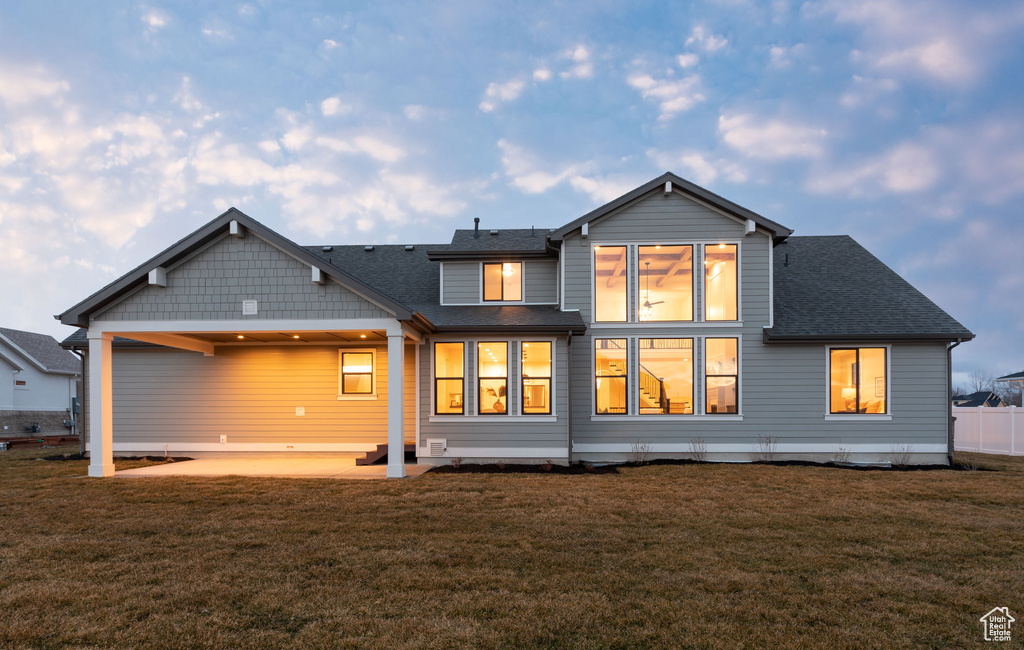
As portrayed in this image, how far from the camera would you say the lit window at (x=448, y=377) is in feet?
38.2

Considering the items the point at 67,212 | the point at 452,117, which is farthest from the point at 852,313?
the point at 452,117

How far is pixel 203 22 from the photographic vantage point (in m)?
20.3

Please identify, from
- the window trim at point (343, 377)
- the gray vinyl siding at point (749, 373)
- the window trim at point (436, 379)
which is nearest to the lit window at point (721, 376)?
the gray vinyl siding at point (749, 373)

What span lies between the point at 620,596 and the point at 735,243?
989cm

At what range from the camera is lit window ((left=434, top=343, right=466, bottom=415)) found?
11656 mm

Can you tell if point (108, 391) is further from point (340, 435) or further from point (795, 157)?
point (795, 157)

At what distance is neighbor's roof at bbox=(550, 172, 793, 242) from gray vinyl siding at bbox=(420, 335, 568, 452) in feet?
9.18

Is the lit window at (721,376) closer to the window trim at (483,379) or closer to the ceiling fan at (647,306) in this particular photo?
the ceiling fan at (647,306)

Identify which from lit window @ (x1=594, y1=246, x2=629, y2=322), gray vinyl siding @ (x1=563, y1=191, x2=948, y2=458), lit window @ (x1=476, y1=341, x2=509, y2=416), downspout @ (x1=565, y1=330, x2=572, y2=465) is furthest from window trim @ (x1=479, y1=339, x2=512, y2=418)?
lit window @ (x1=594, y1=246, x2=629, y2=322)

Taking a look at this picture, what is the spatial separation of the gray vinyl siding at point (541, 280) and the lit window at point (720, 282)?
143 inches

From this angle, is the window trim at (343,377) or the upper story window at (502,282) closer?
the window trim at (343,377)

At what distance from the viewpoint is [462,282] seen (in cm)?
1327

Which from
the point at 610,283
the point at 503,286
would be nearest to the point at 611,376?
the point at 610,283

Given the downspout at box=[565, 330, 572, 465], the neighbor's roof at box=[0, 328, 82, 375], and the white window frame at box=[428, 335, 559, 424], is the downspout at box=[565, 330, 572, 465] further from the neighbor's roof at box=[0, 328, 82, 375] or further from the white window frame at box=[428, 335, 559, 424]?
the neighbor's roof at box=[0, 328, 82, 375]
